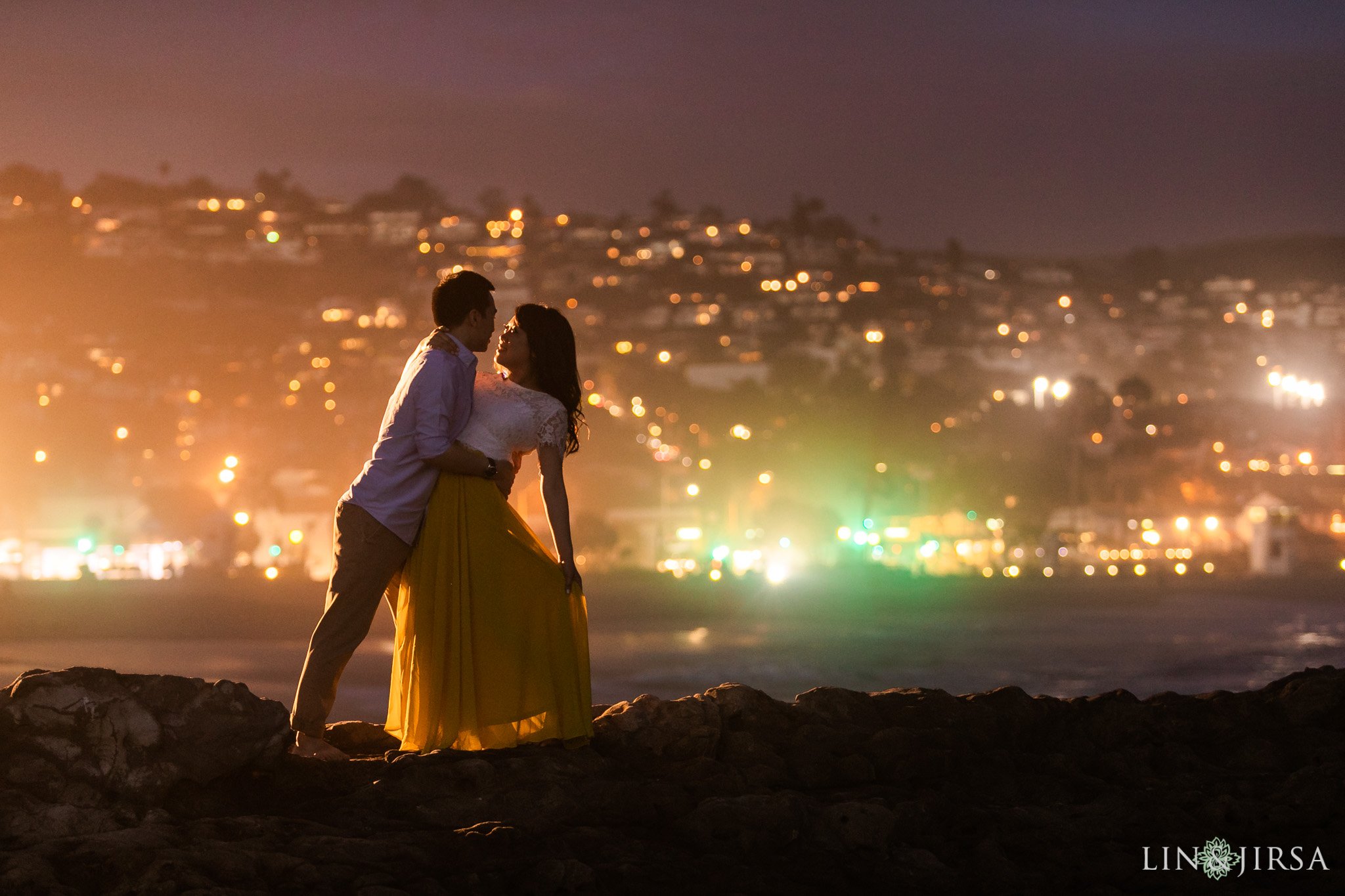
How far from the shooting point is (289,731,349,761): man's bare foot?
163 inches

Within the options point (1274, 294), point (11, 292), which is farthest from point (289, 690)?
point (1274, 294)

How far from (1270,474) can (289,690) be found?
67.2 meters

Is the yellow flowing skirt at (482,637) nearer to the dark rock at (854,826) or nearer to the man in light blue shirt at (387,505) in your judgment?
the man in light blue shirt at (387,505)

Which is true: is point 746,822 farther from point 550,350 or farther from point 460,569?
point 550,350

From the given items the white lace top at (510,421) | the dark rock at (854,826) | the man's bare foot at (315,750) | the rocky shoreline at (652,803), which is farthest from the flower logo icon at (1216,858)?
the man's bare foot at (315,750)

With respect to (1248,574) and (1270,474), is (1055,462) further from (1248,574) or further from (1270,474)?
(1248,574)

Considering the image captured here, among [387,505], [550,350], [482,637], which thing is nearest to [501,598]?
[482,637]

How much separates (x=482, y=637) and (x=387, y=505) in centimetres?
53

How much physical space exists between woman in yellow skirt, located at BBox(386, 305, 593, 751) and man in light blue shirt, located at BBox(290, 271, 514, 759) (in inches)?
3.5

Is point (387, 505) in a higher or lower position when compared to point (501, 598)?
higher

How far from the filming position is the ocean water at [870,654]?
1348cm


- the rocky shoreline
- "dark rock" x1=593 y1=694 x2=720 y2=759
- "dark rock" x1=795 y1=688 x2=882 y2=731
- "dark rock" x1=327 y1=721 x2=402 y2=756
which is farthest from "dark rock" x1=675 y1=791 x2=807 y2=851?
"dark rock" x1=327 y1=721 x2=402 y2=756

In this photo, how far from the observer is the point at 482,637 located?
168 inches

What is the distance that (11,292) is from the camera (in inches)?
5084
